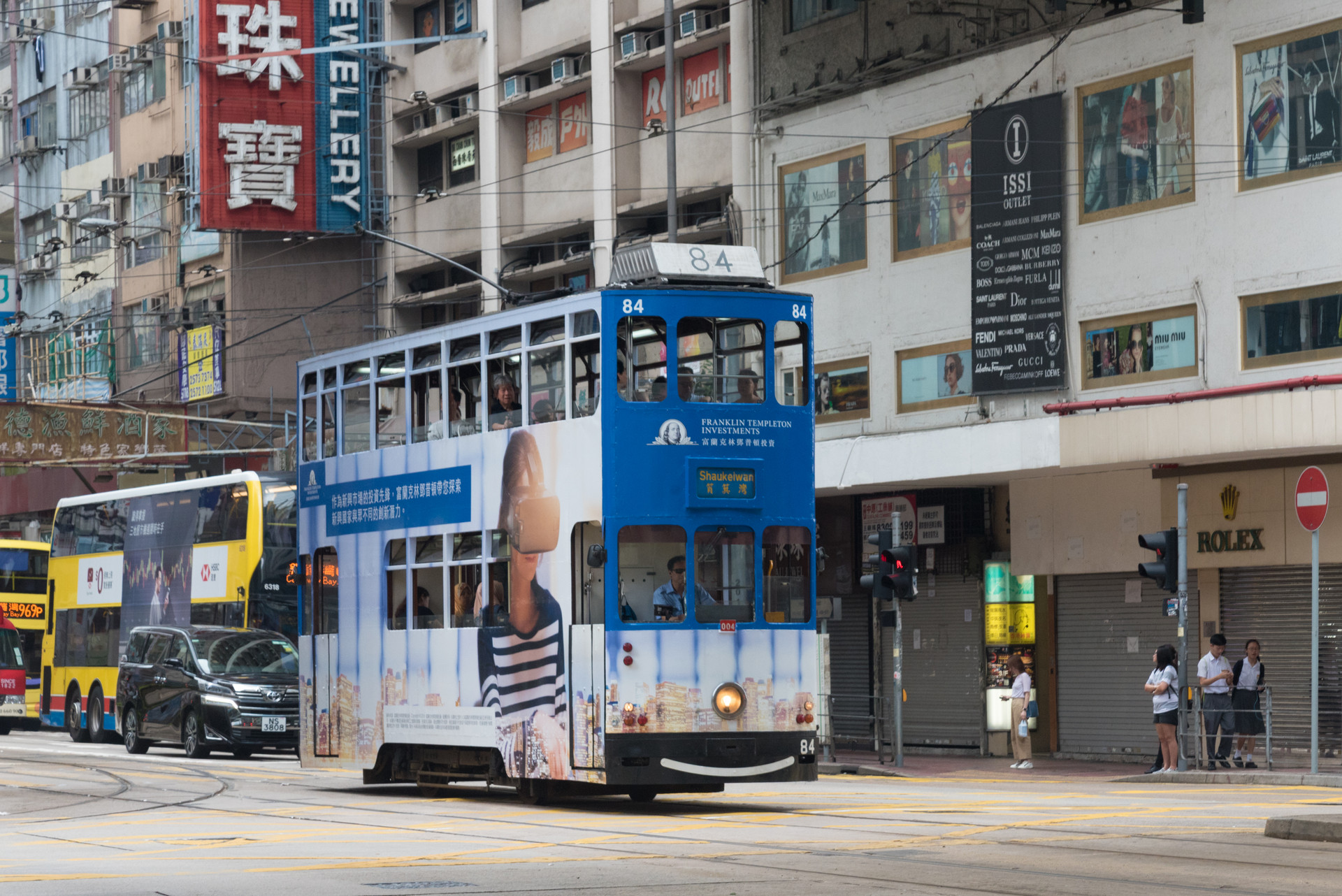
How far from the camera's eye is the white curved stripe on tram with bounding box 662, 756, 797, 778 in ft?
56.2

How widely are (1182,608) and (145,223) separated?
3593cm

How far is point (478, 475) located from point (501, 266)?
23528 millimetres

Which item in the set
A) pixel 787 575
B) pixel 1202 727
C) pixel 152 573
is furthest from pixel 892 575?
pixel 152 573

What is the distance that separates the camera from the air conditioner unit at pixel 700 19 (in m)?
36.0

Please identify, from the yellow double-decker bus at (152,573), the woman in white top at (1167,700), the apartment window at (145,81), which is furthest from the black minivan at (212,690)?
the apartment window at (145,81)

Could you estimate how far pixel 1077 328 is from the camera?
→ 27469 mm

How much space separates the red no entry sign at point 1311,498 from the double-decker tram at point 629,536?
22.7ft

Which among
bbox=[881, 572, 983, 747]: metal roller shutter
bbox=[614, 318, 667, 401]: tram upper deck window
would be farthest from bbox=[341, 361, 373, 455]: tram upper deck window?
bbox=[881, 572, 983, 747]: metal roller shutter

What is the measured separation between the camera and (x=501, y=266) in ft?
137

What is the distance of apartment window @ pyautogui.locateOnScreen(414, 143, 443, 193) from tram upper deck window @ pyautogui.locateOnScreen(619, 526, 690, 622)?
94.8 feet

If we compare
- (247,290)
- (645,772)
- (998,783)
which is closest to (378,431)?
(645,772)

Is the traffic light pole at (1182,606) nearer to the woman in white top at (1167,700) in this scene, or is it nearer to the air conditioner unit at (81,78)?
the woman in white top at (1167,700)

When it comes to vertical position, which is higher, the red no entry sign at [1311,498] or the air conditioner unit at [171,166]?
the air conditioner unit at [171,166]

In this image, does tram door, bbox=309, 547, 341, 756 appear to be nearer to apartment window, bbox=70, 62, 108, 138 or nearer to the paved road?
the paved road
